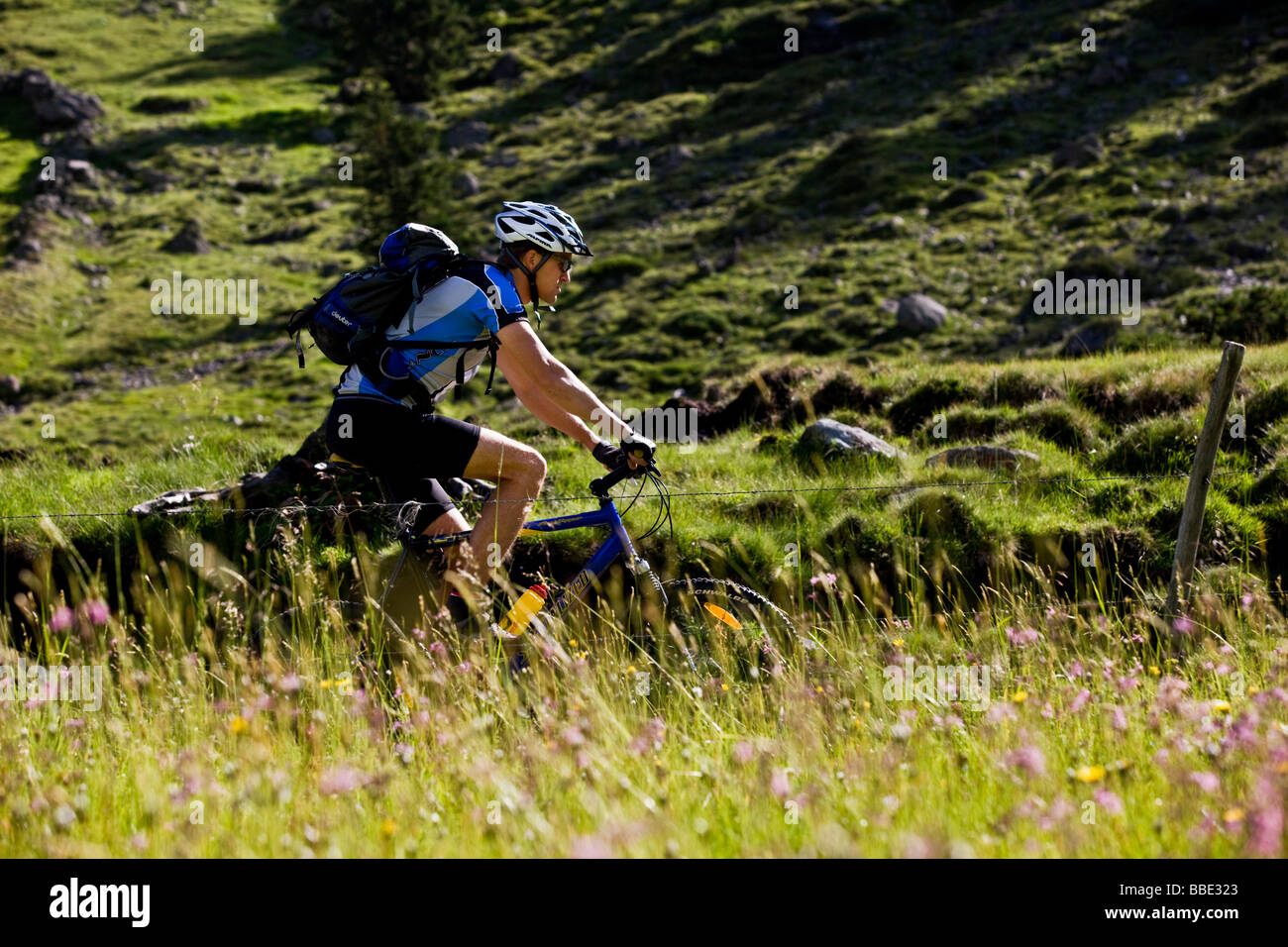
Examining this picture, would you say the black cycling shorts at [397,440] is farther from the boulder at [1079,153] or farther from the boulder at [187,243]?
the boulder at [187,243]

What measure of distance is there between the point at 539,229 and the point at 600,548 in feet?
6.03

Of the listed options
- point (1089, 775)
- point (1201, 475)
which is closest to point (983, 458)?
point (1201, 475)

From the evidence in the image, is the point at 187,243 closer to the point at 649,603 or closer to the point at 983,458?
the point at 983,458

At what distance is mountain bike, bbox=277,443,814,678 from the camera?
19.5 ft

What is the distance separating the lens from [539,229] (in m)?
6.04

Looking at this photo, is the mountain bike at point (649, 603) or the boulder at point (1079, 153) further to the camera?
the boulder at point (1079, 153)

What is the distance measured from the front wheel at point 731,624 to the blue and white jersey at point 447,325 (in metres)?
1.77

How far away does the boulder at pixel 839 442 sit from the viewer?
991cm

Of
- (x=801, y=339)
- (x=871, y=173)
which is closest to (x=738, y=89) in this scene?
(x=871, y=173)

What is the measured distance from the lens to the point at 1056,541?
828cm

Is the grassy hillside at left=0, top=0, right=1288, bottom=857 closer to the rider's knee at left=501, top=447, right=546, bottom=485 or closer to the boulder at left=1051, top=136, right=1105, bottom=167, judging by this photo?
the boulder at left=1051, top=136, right=1105, bottom=167

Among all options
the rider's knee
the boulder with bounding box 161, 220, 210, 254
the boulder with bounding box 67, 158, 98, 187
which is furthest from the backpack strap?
the boulder with bounding box 67, 158, 98, 187

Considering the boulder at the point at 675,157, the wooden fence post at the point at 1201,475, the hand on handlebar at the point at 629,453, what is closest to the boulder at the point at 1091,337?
the wooden fence post at the point at 1201,475
